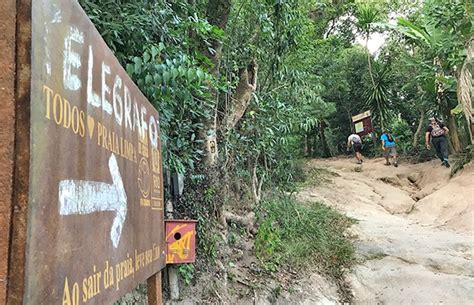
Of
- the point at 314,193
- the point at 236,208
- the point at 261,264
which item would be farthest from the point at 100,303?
the point at 314,193

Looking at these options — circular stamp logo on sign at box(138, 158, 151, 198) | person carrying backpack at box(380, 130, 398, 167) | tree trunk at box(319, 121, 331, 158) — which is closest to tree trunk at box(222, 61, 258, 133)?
circular stamp logo on sign at box(138, 158, 151, 198)

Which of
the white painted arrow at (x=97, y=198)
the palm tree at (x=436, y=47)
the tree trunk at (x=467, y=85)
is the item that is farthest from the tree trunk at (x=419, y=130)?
the white painted arrow at (x=97, y=198)

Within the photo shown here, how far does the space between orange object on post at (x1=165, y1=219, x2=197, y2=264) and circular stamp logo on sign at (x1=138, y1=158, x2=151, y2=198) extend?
0.88 m

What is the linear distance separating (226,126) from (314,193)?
4.14 m

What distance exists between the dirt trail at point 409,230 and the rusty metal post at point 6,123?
465 centimetres

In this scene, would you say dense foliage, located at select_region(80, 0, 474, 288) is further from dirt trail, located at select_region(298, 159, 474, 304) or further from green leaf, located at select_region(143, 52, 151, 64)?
dirt trail, located at select_region(298, 159, 474, 304)

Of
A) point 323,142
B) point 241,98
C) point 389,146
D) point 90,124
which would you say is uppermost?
point 323,142

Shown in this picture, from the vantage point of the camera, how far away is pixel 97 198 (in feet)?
3.76

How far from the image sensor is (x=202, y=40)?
392 cm

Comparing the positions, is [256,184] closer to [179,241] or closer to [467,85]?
[179,241]

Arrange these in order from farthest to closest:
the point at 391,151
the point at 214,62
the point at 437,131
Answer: the point at 391,151
the point at 437,131
the point at 214,62

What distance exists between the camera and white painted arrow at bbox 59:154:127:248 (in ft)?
3.08

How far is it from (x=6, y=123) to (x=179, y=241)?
2.15 metres

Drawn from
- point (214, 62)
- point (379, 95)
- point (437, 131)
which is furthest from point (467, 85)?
point (214, 62)
